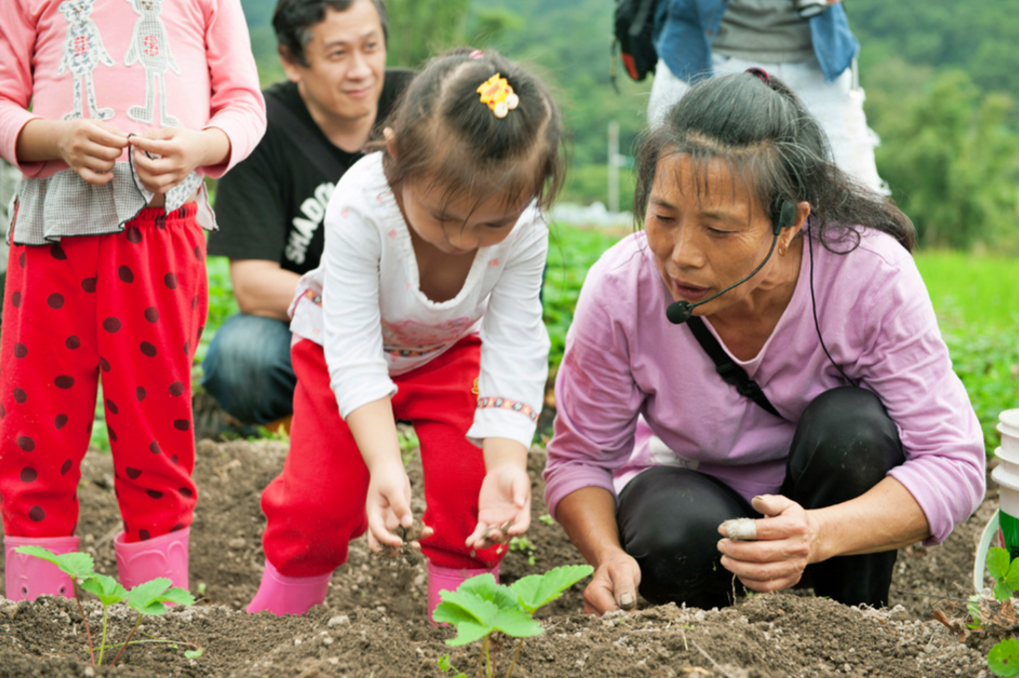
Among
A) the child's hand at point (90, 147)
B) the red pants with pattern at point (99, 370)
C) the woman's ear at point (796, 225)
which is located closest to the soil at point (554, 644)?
the red pants with pattern at point (99, 370)

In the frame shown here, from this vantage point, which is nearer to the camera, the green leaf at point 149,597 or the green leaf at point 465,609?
the green leaf at point 465,609

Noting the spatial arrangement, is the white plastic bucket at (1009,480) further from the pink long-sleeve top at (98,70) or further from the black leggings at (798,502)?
the pink long-sleeve top at (98,70)

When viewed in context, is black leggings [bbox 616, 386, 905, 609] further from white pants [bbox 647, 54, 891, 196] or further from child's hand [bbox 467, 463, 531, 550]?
white pants [bbox 647, 54, 891, 196]

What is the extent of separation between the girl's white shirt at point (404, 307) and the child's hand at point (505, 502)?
3.6 inches

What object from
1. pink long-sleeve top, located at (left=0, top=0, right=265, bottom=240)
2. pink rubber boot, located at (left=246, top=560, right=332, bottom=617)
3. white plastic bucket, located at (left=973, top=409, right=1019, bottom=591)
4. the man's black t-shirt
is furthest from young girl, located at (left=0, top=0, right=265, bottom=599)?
white plastic bucket, located at (left=973, top=409, right=1019, bottom=591)

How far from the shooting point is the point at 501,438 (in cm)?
179

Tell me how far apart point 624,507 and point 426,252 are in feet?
2.26

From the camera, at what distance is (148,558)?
1.92m

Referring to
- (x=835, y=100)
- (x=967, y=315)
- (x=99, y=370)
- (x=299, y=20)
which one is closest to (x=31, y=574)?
(x=99, y=370)

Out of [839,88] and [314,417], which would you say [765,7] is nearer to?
[839,88]

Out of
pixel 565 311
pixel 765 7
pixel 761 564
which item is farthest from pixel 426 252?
pixel 565 311

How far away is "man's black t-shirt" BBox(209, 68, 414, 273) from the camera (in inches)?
123

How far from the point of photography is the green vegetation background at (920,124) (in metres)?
3.97

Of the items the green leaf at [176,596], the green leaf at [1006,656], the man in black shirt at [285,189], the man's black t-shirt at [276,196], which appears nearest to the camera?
the green leaf at [1006,656]
